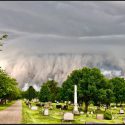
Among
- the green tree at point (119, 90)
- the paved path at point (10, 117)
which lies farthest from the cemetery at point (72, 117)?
the green tree at point (119, 90)

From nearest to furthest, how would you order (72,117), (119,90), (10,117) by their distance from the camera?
1. (72,117)
2. (10,117)
3. (119,90)

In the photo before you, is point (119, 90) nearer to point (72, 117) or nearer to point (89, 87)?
point (89, 87)

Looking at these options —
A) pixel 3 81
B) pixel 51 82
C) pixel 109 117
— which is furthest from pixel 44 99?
pixel 109 117

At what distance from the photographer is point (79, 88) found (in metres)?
81.3

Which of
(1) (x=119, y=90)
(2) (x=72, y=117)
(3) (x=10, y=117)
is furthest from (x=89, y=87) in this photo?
(1) (x=119, y=90)

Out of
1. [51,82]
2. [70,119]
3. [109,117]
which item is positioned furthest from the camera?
[51,82]

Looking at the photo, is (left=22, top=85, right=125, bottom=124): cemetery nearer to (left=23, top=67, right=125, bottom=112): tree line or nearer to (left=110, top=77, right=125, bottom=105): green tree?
(left=23, top=67, right=125, bottom=112): tree line

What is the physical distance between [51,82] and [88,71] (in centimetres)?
9047

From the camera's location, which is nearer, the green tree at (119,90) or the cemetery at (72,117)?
the cemetery at (72,117)

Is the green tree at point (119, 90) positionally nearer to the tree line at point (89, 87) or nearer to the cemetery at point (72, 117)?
the tree line at point (89, 87)

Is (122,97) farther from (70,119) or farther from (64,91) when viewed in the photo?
(70,119)

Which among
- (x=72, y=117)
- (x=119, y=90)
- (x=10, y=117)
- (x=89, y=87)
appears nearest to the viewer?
(x=72, y=117)

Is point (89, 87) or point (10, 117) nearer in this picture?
point (10, 117)

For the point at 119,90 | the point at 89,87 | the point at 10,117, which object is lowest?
the point at 10,117
